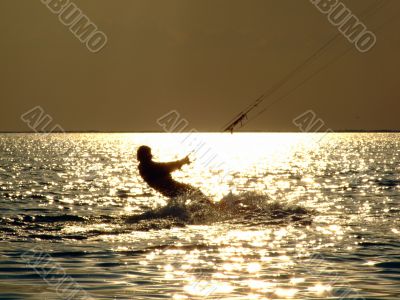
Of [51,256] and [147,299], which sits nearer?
[147,299]

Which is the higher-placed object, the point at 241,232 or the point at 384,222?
the point at 384,222

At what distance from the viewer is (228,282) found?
43.2 feet

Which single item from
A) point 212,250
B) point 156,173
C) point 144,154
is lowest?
point 212,250

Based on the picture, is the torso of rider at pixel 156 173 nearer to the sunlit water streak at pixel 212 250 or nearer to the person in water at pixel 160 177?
the person in water at pixel 160 177

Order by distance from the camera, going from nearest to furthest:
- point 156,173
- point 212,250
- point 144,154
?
point 212,250 → point 156,173 → point 144,154

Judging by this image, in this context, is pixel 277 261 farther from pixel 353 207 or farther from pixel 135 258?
pixel 353 207

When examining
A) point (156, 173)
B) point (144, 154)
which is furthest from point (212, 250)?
point (144, 154)

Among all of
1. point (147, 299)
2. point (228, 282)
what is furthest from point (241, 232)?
point (147, 299)

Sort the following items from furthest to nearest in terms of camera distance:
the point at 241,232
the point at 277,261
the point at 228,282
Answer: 1. the point at 241,232
2. the point at 277,261
3. the point at 228,282

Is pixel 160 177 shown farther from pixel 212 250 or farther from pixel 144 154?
pixel 212 250

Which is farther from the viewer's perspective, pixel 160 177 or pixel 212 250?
pixel 160 177

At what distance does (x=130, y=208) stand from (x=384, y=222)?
29.7 ft

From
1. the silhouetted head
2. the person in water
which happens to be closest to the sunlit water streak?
the person in water

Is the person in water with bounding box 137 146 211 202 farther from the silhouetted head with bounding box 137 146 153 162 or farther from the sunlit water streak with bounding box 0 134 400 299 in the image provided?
the sunlit water streak with bounding box 0 134 400 299
